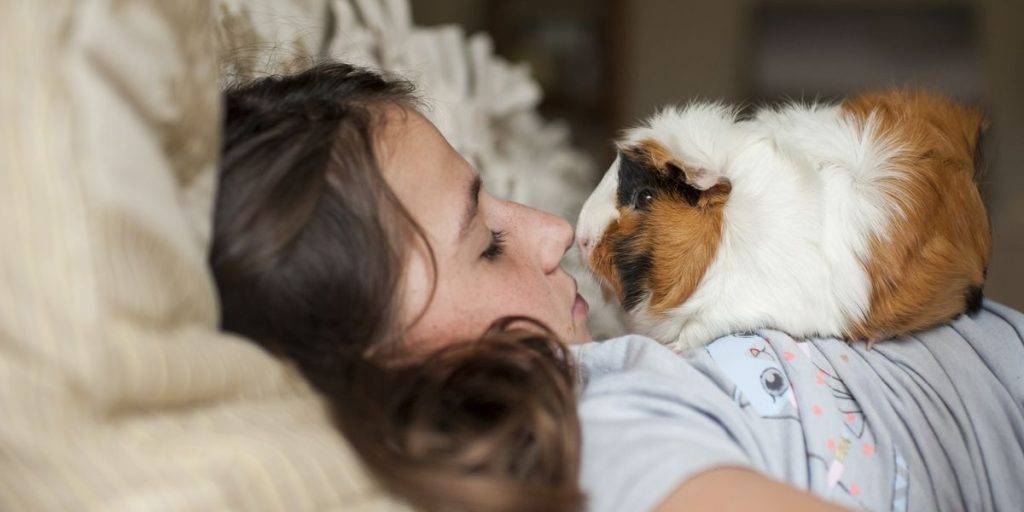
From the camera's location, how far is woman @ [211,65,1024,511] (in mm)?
595

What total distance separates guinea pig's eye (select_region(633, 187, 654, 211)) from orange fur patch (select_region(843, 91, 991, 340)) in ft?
0.86

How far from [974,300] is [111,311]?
90 cm

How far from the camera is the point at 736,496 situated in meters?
0.58

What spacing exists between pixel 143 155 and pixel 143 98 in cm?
4

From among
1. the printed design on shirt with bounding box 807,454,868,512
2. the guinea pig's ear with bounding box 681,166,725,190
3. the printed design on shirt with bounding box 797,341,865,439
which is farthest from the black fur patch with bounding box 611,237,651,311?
the printed design on shirt with bounding box 807,454,868,512

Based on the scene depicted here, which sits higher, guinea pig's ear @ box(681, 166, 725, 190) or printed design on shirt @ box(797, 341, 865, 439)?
guinea pig's ear @ box(681, 166, 725, 190)

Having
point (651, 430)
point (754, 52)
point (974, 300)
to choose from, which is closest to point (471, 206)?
point (651, 430)

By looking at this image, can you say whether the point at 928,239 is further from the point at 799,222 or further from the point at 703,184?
the point at 703,184

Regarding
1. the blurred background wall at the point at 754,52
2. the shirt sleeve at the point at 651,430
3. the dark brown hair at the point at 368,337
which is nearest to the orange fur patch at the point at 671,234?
the shirt sleeve at the point at 651,430

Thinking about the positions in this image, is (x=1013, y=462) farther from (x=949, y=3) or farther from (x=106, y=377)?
(x=949, y=3)

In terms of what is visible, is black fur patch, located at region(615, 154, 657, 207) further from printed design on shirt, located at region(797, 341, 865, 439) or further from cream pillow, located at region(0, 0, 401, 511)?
cream pillow, located at region(0, 0, 401, 511)

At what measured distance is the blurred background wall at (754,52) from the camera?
3.13 meters

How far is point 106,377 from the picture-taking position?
48 centimetres

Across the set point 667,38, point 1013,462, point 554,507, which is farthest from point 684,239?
point 667,38
